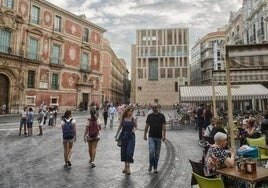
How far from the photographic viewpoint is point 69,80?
117 ft

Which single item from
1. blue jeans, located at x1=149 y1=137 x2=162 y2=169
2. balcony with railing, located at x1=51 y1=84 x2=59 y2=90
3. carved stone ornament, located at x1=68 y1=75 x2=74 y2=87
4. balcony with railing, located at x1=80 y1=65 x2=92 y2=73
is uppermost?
balcony with railing, located at x1=80 y1=65 x2=92 y2=73

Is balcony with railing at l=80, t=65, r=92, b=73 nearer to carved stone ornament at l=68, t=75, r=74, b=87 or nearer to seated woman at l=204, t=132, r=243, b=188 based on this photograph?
carved stone ornament at l=68, t=75, r=74, b=87

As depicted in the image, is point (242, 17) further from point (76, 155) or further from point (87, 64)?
point (76, 155)

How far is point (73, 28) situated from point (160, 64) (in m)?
37.5

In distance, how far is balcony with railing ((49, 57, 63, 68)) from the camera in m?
32.8

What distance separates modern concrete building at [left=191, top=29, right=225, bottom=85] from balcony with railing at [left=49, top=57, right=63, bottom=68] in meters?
37.5

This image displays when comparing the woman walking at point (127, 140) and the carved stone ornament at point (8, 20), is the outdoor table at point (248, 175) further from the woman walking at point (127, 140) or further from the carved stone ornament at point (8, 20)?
the carved stone ornament at point (8, 20)

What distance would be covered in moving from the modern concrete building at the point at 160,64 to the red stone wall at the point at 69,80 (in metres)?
33.8

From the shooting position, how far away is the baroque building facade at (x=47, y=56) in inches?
1107

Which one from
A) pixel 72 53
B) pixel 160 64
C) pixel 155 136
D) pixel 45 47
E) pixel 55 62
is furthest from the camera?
pixel 160 64

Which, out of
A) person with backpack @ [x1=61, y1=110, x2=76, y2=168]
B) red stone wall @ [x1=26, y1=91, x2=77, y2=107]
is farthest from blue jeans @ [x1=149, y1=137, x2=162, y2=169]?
red stone wall @ [x1=26, y1=91, x2=77, y2=107]

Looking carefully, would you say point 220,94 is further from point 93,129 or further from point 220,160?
point 220,160

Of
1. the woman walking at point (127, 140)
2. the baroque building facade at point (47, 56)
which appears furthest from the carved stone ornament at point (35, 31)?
the woman walking at point (127, 140)

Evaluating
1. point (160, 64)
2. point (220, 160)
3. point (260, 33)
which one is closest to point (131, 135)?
point (220, 160)
